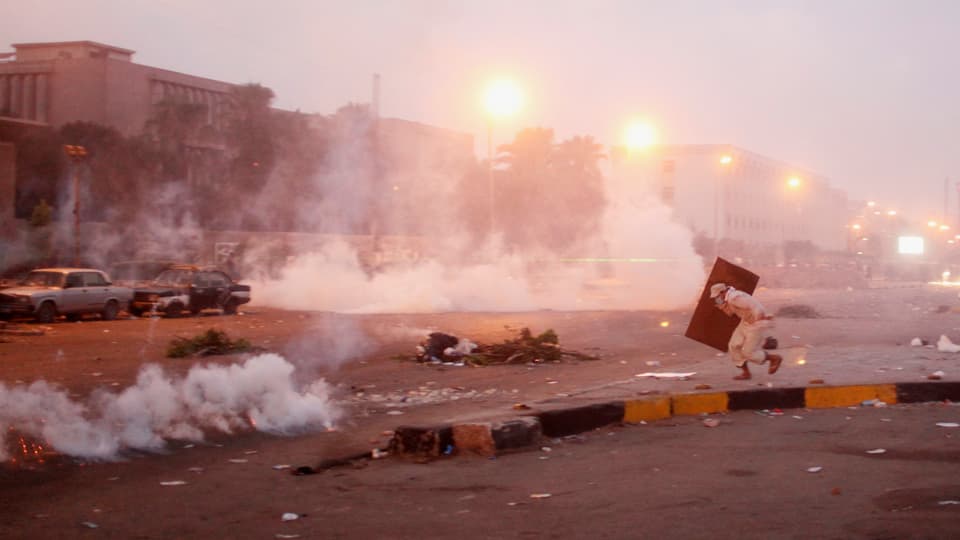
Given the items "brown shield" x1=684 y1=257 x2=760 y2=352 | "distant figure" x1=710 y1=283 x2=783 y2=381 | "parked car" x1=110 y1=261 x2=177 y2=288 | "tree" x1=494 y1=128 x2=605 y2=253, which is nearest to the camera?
"distant figure" x1=710 y1=283 x2=783 y2=381

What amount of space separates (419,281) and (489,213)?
6.27m

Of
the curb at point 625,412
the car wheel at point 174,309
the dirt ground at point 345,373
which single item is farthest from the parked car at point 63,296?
the curb at point 625,412

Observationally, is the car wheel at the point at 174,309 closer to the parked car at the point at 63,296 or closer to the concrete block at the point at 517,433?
the parked car at the point at 63,296

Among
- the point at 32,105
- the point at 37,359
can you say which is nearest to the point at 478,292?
the point at 32,105

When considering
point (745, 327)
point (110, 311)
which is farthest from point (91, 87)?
point (745, 327)

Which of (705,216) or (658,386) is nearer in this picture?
(658,386)

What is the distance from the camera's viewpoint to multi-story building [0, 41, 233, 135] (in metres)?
20.9

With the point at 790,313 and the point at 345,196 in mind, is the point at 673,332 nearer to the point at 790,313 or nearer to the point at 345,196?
the point at 790,313

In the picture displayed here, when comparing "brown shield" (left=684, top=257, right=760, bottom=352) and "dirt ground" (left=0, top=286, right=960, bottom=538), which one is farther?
"brown shield" (left=684, top=257, right=760, bottom=352)

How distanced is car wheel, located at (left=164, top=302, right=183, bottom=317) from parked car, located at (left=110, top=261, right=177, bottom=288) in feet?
7.38

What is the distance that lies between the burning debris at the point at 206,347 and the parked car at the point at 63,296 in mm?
8719

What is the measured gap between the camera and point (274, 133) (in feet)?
76.0

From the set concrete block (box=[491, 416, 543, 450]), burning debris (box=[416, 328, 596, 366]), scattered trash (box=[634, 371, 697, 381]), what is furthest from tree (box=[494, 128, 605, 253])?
concrete block (box=[491, 416, 543, 450])

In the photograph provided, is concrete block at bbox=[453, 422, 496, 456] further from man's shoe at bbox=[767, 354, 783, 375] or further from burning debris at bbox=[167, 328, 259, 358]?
burning debris at bbox=[167, 328, 259, 358]
